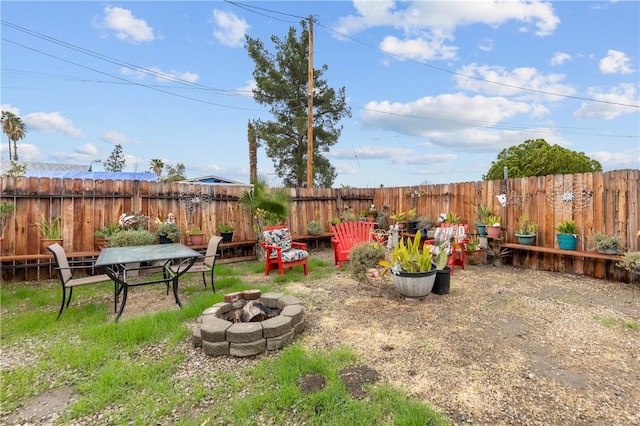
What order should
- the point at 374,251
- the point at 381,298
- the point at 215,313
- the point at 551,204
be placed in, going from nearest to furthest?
1. the point at 215,313
2. the point at 381,298
3. the point at 374,251
4. the point at 551,204

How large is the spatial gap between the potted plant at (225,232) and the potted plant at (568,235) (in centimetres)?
A: 556

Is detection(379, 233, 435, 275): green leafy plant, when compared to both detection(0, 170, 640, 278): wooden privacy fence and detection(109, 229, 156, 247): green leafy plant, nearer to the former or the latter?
detection(0, 170, 640, 278): wooden privacy fence

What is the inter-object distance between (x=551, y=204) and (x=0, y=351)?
6831 millimetres

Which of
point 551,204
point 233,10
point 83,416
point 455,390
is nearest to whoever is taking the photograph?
point 83,416

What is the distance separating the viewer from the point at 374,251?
3812 mm

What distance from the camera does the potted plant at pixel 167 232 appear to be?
514cm

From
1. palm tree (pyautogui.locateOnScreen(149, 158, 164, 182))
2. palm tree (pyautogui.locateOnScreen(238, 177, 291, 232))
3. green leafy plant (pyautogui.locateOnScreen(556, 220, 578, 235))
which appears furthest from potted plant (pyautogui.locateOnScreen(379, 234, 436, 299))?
palm tree (pyautogui.locateOnScreen(149, 158, 164, 182))

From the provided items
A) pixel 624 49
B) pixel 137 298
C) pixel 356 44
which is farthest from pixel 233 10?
pixel 624 49

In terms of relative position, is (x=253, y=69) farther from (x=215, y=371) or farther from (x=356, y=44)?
(x=215, y=371)

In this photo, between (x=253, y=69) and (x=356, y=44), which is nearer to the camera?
(x=356, y=44)

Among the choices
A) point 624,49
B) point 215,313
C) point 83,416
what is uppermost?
point 624,49

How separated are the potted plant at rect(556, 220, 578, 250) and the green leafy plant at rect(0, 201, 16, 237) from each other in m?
8.09

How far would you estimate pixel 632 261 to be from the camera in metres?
3.76

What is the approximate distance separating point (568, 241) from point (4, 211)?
8184 millimetres
